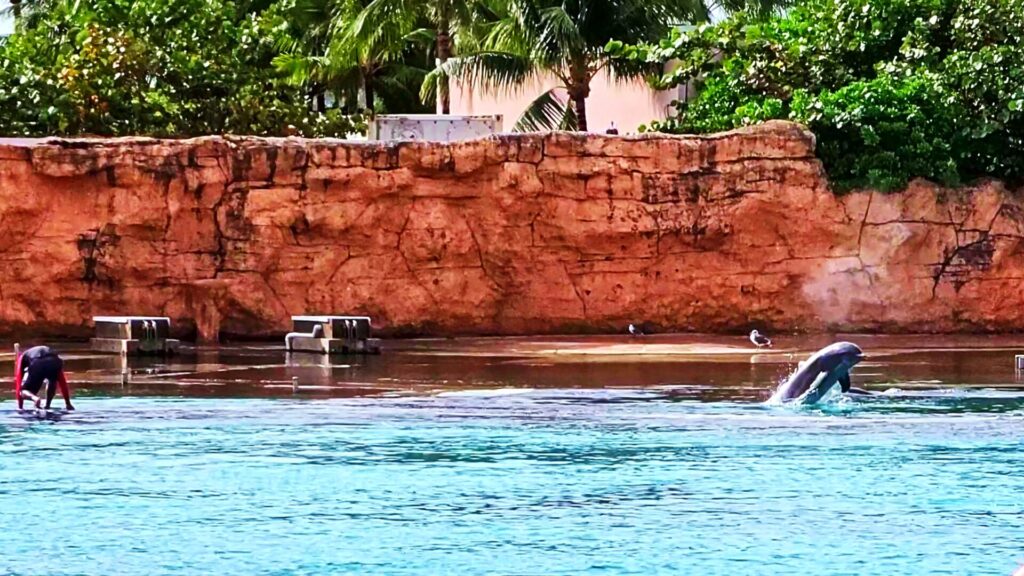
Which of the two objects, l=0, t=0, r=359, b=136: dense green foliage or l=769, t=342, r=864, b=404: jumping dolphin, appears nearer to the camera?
l=769, t=342, r=864, b=404: jumping dolphin

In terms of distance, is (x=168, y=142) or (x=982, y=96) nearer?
(x=168, y=142)

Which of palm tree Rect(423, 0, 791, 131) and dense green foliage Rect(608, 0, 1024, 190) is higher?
palm tree Rect(423, 0, 791, 131)

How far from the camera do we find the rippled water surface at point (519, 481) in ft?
35.7

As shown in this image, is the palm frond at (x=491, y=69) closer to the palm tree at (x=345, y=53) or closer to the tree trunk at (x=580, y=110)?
the tree trunk at (x=580, y=110)

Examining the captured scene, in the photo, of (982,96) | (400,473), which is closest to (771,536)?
(400,473)

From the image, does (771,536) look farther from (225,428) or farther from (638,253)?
(638,253)

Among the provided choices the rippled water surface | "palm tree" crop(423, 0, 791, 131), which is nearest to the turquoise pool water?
the rippled water surface

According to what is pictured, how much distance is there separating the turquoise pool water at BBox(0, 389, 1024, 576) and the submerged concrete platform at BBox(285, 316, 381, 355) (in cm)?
487

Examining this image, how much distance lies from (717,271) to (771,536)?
13983 mm

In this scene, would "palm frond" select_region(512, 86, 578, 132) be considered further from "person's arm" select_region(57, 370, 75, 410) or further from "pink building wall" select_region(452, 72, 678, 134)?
"person's arm" select_region(57, 370, 75, 410)

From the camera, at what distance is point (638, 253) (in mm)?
25156

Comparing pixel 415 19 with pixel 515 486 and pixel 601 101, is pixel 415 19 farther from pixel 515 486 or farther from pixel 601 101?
pixel 515 486

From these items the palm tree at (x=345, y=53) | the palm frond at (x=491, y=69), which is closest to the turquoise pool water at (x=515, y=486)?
the palm frond at (x=491, y=69)

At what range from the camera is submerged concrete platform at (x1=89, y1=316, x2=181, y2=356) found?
2209cm
